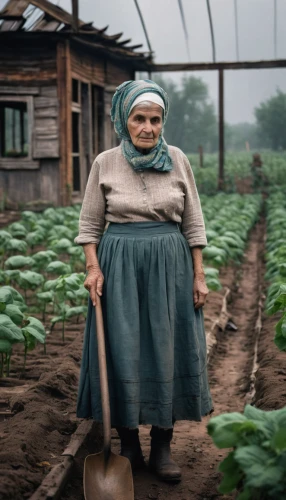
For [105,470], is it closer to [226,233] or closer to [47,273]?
[47,273]

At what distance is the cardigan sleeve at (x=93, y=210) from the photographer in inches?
133

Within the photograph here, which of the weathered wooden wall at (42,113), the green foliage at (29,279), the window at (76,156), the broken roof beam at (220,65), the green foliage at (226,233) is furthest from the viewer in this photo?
the broken roof beam at (220,65)

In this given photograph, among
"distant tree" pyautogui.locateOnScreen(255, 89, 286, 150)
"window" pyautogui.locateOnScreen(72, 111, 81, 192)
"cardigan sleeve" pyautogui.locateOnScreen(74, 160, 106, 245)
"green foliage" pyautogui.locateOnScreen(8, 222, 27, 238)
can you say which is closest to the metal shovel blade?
"cardigan sleeve" pyautogui.locateOnScreen(74, 160, 106, 245)

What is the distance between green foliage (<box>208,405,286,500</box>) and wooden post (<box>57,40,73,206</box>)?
428 inches

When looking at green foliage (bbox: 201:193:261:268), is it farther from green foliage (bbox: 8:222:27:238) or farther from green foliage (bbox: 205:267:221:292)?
green foliage (bbox: 8:222:27:238)

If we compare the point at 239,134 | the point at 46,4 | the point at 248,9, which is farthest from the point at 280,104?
the point at 239,134

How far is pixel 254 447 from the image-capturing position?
2236mm

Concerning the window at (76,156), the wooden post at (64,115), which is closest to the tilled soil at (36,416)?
the wooden post at (64,115)

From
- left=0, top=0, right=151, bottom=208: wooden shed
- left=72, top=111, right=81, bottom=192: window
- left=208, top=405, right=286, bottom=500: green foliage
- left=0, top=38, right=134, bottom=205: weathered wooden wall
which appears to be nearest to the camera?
left=208, top=405, right=286, bottom=500: green foliage

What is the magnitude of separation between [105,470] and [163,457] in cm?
44

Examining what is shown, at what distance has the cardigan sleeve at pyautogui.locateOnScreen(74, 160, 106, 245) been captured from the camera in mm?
3369

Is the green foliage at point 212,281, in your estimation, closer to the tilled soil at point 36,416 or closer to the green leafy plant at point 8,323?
the tilled soil at point 36,416

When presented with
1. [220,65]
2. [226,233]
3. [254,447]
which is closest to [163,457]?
[254,447]

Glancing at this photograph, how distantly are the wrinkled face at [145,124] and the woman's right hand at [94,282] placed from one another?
610 mm
